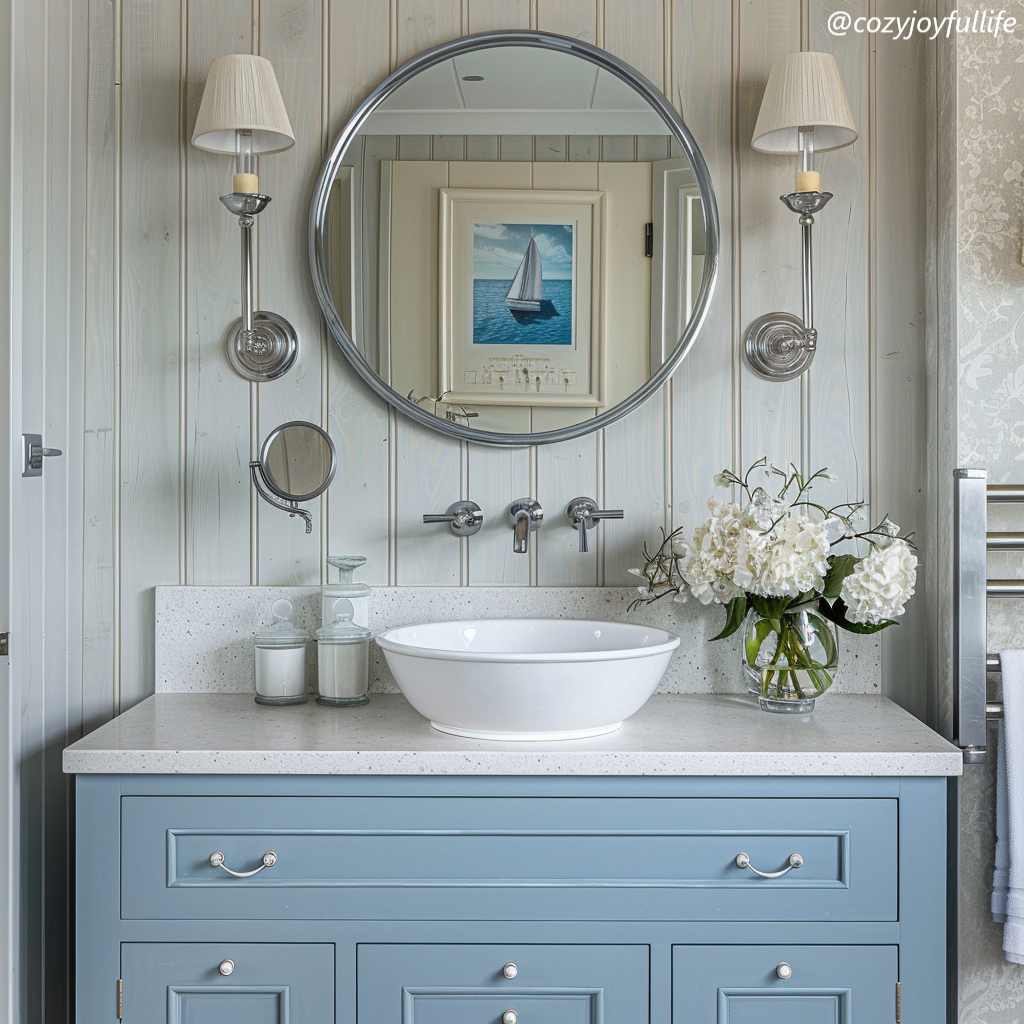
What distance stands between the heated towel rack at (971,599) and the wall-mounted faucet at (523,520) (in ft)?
A: 2.13

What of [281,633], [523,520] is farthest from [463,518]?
[281,633]

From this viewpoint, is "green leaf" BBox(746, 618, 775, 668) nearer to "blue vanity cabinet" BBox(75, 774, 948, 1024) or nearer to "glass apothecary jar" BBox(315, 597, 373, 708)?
"blue vanity cabinet" BBox(75, 774, 948, 1024)

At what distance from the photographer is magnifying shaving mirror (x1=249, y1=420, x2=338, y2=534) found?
60.7 inches

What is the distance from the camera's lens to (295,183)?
1617mm

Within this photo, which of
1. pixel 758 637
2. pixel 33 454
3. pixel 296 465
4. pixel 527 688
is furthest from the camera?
pixel 296 465

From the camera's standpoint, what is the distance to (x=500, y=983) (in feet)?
3.95

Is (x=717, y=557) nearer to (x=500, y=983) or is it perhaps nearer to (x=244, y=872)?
Answer: (x=500, y=983)

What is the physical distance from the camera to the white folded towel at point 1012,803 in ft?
4.44

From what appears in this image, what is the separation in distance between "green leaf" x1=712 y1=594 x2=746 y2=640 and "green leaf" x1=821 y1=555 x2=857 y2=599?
0.12m

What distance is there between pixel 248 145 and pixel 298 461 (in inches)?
20.7

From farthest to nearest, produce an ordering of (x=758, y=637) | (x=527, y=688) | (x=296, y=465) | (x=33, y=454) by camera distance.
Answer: (x=296, y=465)
(x=758, y=637)
(x=33, y=454)
(x=527, y=688)

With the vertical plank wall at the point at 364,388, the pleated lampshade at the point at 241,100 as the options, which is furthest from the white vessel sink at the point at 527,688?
the pleated lampshade at the point at 241,100

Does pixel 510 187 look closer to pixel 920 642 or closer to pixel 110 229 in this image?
pixel 110 229

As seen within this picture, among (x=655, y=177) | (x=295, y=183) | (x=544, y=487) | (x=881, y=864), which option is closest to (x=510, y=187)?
(x=655, y=177)
